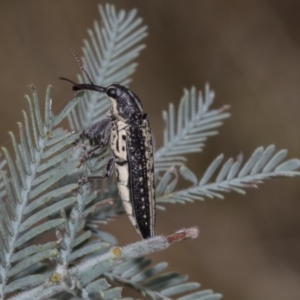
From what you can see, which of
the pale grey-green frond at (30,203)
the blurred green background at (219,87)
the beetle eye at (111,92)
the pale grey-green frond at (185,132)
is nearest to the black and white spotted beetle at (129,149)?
the beetle eye at (111,92)

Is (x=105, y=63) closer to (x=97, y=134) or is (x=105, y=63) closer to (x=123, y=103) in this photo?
(x=123, y=103)

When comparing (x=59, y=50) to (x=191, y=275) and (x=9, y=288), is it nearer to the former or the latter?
(x=191, y=275)

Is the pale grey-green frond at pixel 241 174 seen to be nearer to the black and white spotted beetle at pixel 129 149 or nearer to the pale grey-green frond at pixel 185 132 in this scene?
the black and white spotted beetle at pixel 129 149

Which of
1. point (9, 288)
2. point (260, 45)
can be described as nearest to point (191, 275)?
point (260, 45)

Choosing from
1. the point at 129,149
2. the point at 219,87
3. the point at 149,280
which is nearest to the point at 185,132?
the point at 129,149

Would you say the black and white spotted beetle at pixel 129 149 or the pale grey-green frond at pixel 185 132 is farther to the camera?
the pale grey-green frond at pixel 185 132

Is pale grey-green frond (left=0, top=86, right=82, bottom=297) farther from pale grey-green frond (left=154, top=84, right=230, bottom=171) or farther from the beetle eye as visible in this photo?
pale grey-green frond (left=154, top=84, right=230, bottom=171)

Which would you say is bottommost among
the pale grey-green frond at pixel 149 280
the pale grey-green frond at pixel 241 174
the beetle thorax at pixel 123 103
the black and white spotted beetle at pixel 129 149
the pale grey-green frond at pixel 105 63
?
the pale grey-green frond at pixel 149 280
